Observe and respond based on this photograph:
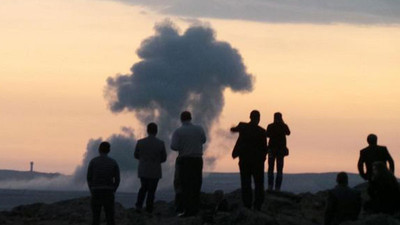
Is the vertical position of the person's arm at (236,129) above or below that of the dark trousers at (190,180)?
above

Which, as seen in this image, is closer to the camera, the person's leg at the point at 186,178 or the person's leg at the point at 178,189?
the person's leg at the point at 186,178

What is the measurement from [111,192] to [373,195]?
4.97 metres

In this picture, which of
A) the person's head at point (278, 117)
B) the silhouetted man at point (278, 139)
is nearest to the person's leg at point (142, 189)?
the silhouetted man at point (278, 139)

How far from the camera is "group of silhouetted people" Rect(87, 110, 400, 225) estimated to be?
19938 mm

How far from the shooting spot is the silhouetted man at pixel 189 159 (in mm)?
22750

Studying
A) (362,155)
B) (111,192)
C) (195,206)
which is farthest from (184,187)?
(362,155)

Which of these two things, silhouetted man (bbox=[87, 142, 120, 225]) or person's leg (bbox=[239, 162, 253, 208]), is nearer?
silhouetted man (bbox=[87, 142, 120, 225])

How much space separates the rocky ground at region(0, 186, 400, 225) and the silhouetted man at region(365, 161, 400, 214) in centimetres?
26

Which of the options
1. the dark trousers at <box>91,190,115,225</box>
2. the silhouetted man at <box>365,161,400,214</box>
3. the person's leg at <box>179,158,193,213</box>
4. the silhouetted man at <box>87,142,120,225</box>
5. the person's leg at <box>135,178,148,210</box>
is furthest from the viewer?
the person's leg at <box>135,178,148,210</box>

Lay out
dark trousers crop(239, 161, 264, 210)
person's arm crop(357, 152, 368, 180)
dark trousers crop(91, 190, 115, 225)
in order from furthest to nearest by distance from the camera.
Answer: dark trousers crop(239, 161, 264, 210), person's arm crop(357, 152, 368, 180), dark trousers crop(91, 190, 115, 225)

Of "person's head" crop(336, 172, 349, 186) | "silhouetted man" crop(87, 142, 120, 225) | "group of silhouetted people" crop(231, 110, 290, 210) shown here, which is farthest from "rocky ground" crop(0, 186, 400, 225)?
"silhouetted man" crop(87, 142, 120, 225)

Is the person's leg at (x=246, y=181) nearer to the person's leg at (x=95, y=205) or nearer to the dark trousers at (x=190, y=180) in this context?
the dark trousers at (x=190, y=180)

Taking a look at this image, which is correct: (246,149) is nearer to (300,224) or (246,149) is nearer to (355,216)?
(300,224)

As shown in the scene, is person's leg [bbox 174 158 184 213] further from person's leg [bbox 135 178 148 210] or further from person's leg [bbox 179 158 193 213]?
person's leg [bbox 135 178 148 210]
